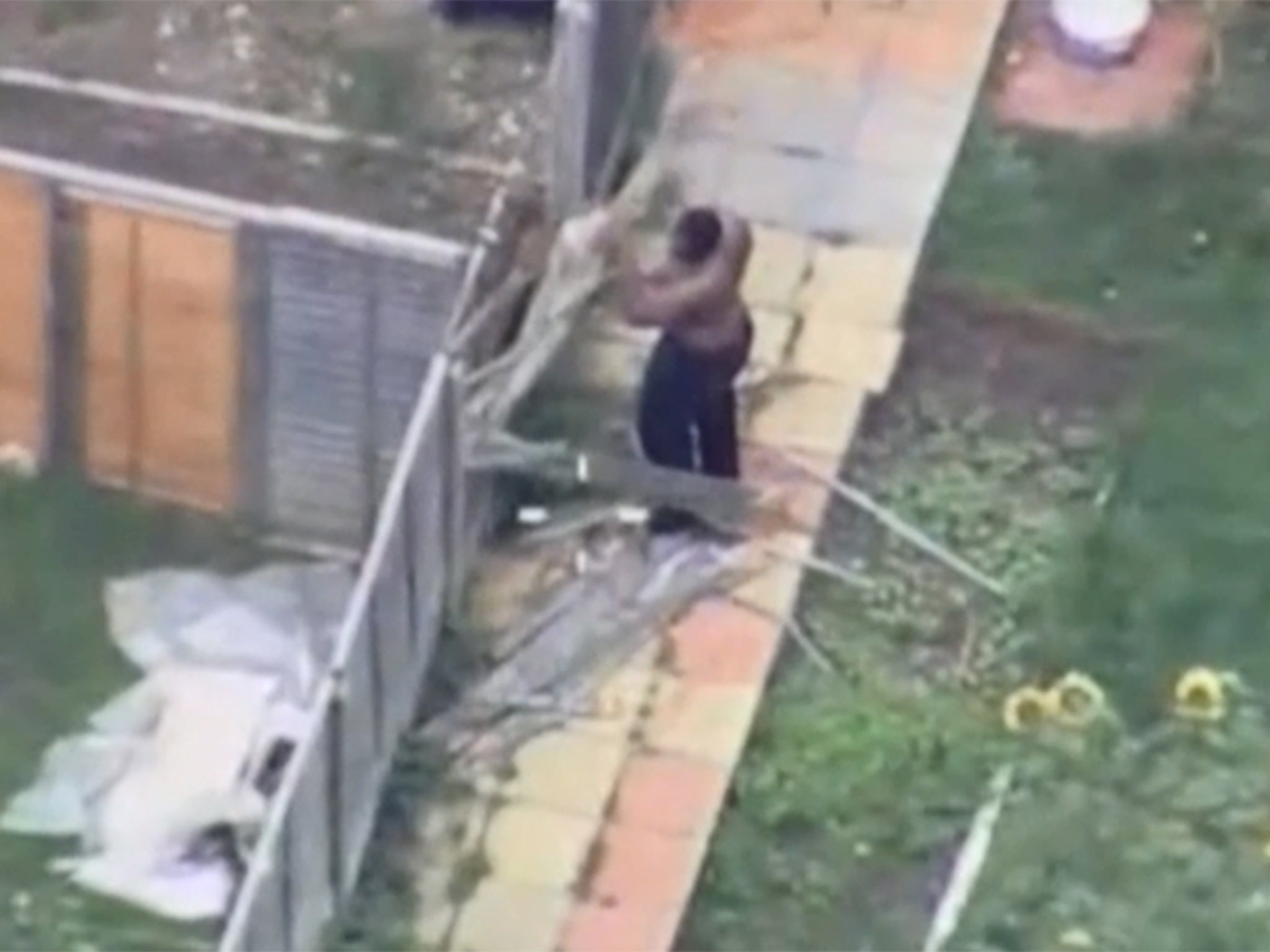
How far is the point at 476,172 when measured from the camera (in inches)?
626

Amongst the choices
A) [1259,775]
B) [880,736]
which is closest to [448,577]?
[880,736]

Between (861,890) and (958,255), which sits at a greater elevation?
(958,255)

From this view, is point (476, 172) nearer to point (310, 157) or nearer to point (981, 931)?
point (310, 157)

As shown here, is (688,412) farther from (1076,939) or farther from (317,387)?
(1076,939)

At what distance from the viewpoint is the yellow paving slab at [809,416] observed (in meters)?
15.3

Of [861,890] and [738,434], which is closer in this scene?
[861,890]

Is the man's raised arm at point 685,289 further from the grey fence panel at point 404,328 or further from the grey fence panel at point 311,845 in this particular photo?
the grey fence panel at point 311,845

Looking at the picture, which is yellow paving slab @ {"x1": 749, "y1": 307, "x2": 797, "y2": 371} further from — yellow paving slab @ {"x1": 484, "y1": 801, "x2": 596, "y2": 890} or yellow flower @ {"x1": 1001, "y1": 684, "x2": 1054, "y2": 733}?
yellow paving slab @ {"x1": 484, "y1": 801, "x2": 596, "y2": 890}

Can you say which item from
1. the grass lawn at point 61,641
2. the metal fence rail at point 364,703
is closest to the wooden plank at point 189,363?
the grass lawn at point 61,641

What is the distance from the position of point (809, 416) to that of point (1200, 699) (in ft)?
4.93

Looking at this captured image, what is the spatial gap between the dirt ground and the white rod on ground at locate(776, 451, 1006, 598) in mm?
1274

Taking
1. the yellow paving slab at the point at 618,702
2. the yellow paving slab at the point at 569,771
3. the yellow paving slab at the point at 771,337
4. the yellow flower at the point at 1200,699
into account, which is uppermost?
the yellow paving slab at the point at 771,337

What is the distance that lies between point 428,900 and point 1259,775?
7.50 feet

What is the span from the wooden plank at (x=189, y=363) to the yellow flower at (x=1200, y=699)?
2.70m
